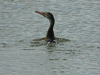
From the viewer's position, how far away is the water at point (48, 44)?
1158 centimetres

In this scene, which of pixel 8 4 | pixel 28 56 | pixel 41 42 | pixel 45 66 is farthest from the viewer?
pixel 8 4

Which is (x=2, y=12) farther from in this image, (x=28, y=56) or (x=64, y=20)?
(x=28, y=56)

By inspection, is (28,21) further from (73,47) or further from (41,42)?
(73,47)

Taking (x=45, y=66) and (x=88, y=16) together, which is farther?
(x=88, y=16)

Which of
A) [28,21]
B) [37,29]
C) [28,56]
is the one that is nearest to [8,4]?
[28,21]

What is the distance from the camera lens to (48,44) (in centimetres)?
1473

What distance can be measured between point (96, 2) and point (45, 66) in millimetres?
12282

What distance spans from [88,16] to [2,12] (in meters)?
4.75

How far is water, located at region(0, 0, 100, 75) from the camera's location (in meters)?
11.6

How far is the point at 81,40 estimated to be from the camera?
15125 millimetres

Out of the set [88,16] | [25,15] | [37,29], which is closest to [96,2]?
[88,16]

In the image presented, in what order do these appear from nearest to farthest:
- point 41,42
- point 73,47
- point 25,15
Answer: point 73,47, point 41,42, point 25,15

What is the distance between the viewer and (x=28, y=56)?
12.7 m

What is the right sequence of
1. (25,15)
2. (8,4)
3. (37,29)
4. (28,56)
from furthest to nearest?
(8,4) → (25,15) → (37,29) → (28,56)
